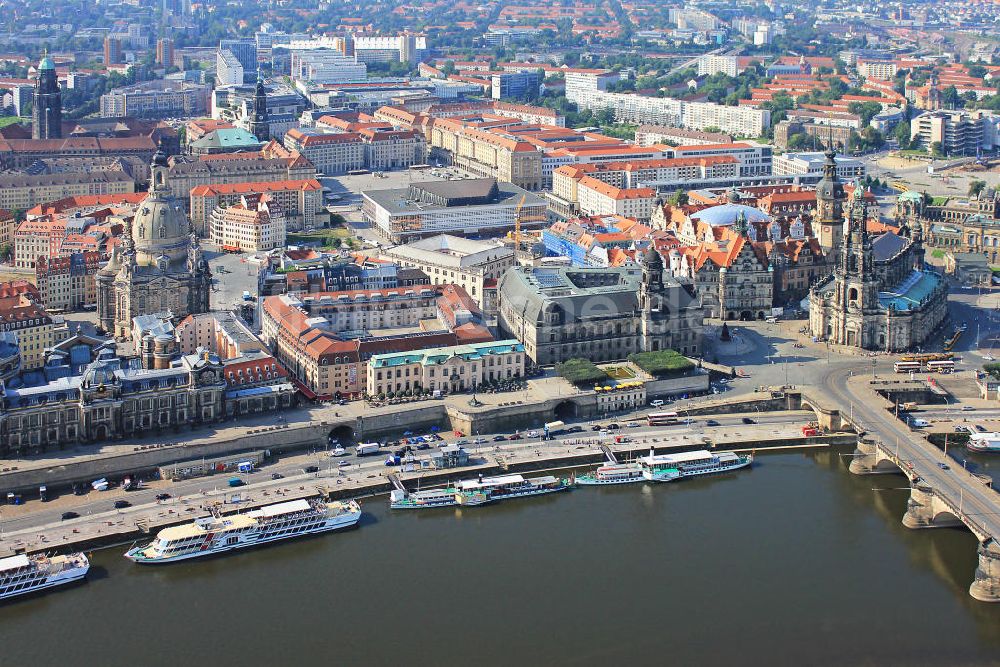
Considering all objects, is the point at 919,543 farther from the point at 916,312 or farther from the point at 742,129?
the point at 742,129

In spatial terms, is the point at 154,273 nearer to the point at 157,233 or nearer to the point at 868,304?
the point at 157,233

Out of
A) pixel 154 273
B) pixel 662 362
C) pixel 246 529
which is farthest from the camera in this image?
pixel 154 273

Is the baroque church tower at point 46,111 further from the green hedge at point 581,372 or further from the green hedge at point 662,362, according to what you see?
the green hedge at point 662,362

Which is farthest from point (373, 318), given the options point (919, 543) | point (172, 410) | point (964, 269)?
point (964, 269)

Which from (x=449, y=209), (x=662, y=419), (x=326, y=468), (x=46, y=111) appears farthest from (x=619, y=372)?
(x=46, y=111)

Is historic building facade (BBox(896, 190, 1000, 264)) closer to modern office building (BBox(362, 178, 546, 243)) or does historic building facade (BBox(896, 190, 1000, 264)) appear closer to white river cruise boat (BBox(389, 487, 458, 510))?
modern office building (BBox(362, 178, 546, 243))

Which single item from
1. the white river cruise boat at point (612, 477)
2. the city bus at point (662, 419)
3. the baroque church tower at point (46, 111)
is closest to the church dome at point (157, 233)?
the city bus at point (662, 419)

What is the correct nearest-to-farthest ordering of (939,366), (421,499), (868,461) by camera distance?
1. (421,499)
2. (868,461)
3. (939,366)

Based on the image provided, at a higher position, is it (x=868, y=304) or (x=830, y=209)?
(x=830, y=209)
